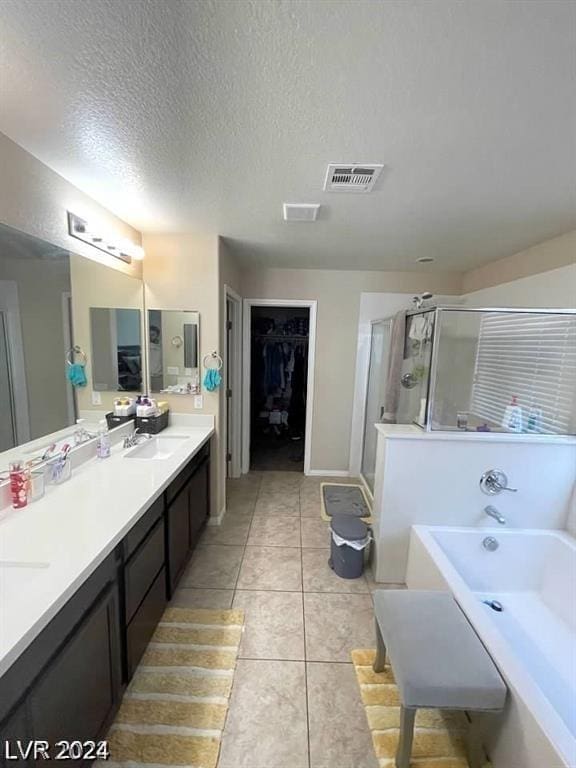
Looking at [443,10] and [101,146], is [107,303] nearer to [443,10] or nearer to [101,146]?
[101,146]

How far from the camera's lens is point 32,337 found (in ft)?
5.26

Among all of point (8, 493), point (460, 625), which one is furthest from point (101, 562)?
point (460, 625)

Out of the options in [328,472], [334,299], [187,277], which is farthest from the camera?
[328,472]

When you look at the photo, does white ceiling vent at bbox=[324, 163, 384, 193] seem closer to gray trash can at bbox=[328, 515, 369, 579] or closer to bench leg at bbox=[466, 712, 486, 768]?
gray trash can at bbox=[328, 515, 369, 579]

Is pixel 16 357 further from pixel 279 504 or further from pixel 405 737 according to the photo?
pixel 279 504

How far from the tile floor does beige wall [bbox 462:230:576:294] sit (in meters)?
2.67

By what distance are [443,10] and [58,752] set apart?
233 cm

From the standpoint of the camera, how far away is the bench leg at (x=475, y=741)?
1263 mm

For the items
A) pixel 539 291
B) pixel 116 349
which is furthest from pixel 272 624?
pixel 539 291

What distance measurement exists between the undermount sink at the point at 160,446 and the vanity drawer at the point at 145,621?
31.3 inches

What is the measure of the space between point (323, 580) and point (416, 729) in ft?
3.13

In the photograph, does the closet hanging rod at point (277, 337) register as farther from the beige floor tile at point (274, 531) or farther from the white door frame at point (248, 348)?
the beige floor tile at point (274, 531)

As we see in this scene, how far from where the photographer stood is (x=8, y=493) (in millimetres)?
1448

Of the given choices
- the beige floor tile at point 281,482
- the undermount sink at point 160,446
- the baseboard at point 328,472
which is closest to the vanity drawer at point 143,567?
the undermount sink at point 160,446
